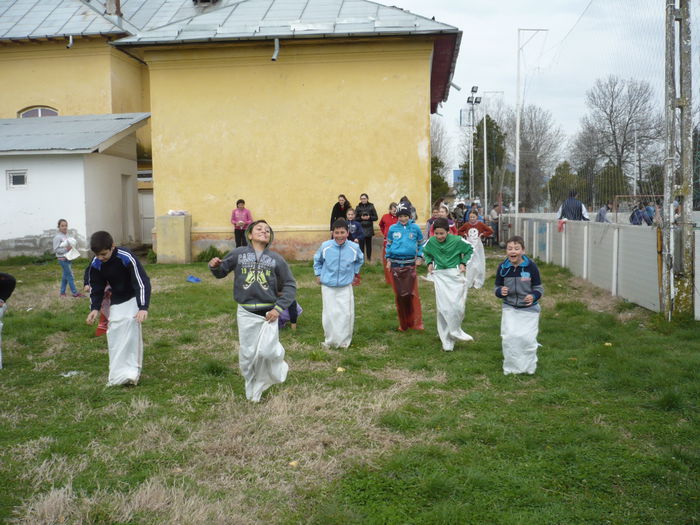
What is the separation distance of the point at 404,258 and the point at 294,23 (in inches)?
479

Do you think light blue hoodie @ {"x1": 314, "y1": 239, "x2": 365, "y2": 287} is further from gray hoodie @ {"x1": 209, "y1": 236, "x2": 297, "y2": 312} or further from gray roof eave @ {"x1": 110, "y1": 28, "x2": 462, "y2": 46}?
gray roof eave @ {"x1": 110, "y1": 28, "x2": 462, "y2": 46}

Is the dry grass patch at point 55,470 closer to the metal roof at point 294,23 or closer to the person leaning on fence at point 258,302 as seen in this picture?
the person leaning on fence at point 258,302

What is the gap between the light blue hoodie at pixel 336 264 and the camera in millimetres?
9070

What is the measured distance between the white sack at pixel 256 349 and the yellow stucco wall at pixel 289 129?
13062 mm

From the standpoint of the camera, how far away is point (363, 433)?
5.61 metres

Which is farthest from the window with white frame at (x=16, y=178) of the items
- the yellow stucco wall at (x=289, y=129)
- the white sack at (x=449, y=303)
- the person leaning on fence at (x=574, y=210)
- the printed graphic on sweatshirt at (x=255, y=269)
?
the printed graphic on sweatshirt at (x=255, y=269)

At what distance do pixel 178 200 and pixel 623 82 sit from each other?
42.5 ft

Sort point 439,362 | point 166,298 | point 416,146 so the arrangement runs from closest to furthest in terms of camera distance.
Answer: point 439,362
point 166,298
point 416,146

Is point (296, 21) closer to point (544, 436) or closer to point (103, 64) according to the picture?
point (103, 64)

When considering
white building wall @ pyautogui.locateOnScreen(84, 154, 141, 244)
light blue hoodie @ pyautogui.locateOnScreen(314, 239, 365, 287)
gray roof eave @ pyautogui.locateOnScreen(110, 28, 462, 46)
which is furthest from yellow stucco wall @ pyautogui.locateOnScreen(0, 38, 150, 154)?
light blue hoodie @ pyautogui.locateOnScreen(314, 239, 365, 287)

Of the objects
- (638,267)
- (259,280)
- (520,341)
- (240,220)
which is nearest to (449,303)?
(520,341)

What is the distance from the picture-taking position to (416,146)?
19.2 metres

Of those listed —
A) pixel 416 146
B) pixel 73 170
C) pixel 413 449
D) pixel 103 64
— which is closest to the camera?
pixel 413 449

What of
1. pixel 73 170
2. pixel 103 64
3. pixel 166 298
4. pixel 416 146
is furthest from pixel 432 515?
pixel 103 64
